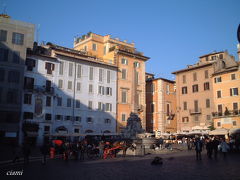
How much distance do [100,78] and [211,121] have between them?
19.8m

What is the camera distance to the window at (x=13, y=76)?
120 ft

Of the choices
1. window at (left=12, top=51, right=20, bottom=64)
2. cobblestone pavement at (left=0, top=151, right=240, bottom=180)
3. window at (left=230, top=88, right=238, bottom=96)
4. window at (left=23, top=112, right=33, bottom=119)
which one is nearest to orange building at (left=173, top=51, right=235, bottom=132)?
window at (left=230, top=88, right=238, bottom=96)

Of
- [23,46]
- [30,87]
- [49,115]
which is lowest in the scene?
[49,115]

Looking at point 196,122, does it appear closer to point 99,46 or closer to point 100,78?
point 100,78

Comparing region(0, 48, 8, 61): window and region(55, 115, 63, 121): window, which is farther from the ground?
region(0, 48, 8, 61): window

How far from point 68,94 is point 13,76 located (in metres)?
8.59

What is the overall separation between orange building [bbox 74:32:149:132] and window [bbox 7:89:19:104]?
56.8 ft

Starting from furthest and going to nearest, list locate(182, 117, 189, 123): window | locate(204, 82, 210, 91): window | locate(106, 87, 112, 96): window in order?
locate(182, 117, 189, 123): window
locate(204, 82, 210, 91): window
locate(106, 87, 112, 96): window

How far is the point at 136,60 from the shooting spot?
52.1 m

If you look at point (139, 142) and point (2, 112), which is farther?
point (2, 112)

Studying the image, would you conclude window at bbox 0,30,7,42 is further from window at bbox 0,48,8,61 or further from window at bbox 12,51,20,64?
window at bbox 12,51,20,64

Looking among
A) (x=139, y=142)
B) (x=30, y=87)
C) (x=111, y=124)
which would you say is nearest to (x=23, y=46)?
(x=30, y=87)

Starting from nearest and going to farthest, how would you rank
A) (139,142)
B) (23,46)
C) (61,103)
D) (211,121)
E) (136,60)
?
(139,142) → (23,46) → (61,103) → (211,121) → (136,60)

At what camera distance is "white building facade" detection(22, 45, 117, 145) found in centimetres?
3853
